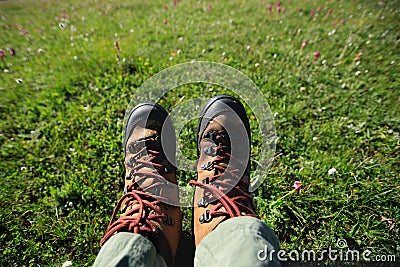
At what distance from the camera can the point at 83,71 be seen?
3.96m

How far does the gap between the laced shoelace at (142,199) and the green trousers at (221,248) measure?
11 cm

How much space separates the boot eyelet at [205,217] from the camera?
1861mm

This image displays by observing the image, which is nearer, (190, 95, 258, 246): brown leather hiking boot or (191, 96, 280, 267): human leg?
(191, 96, 280, 267): human leg

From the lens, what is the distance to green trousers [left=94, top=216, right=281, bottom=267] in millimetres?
1382

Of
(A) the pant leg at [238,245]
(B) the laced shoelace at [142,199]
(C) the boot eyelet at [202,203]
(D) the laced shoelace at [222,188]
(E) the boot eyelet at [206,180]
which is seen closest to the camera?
(A) the pant leg at [238,245]

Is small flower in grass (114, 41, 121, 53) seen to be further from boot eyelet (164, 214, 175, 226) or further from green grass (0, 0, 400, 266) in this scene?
boot eyelet (164, 214, 175, 226)

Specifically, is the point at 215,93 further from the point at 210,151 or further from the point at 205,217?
the point at 205,217

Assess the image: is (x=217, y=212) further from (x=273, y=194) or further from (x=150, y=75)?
(x=150, y=75)

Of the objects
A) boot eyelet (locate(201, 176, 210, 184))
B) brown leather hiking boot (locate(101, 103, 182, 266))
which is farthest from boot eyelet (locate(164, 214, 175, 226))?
boot eyelet (locate(201, 176, 210, 184))

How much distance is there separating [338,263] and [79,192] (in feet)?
7.84

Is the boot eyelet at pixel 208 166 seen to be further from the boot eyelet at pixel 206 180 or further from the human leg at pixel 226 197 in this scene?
the boot eyelet at pixel 206 180

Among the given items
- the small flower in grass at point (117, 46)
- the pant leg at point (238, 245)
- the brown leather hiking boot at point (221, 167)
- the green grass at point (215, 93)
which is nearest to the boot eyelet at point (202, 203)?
the brown leather hiking boot at point (221, 167)

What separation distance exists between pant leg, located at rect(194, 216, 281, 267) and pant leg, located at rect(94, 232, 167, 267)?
288mm

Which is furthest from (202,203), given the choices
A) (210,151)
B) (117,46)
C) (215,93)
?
(117,46)
